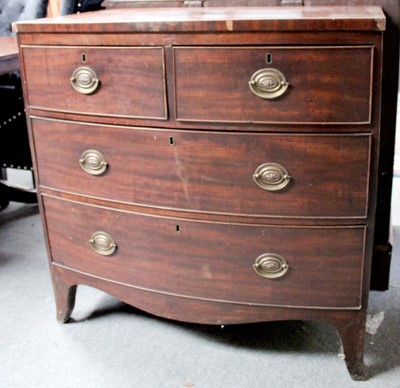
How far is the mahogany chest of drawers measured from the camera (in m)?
1.30

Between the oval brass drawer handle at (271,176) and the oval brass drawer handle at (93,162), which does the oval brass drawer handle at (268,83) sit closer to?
the oval brass drawer handle at (271,176)

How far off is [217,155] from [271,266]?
12.5 inches

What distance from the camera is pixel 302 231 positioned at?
1453 mm

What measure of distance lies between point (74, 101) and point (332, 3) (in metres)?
0.76

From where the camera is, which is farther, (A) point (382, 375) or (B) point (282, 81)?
(A) point (382, 375)

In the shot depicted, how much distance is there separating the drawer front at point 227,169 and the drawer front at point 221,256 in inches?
2.3

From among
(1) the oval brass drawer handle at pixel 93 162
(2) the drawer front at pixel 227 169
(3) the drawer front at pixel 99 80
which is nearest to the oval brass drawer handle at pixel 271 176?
(2) the drawer front at pixel 227 169

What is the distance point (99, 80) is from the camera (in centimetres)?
144

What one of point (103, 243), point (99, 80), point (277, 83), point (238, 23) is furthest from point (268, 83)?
point (103, 243)

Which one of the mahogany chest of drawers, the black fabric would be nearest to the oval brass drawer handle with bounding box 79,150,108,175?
the mahogany chest of drawers

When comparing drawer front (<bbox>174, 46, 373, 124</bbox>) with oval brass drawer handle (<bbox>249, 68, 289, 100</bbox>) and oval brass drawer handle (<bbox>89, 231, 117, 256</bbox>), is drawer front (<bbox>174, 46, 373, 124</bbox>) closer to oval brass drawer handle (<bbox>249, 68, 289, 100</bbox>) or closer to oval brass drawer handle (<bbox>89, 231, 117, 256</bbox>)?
oval brass drawer handle (<bbox>249, 68, 289, 100</bbox>)

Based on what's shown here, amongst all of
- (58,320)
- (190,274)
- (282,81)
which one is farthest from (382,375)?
(58,320)

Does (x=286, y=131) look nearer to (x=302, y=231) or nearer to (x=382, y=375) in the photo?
(x=302, y=231)

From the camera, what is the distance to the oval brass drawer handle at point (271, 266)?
4.89ft
